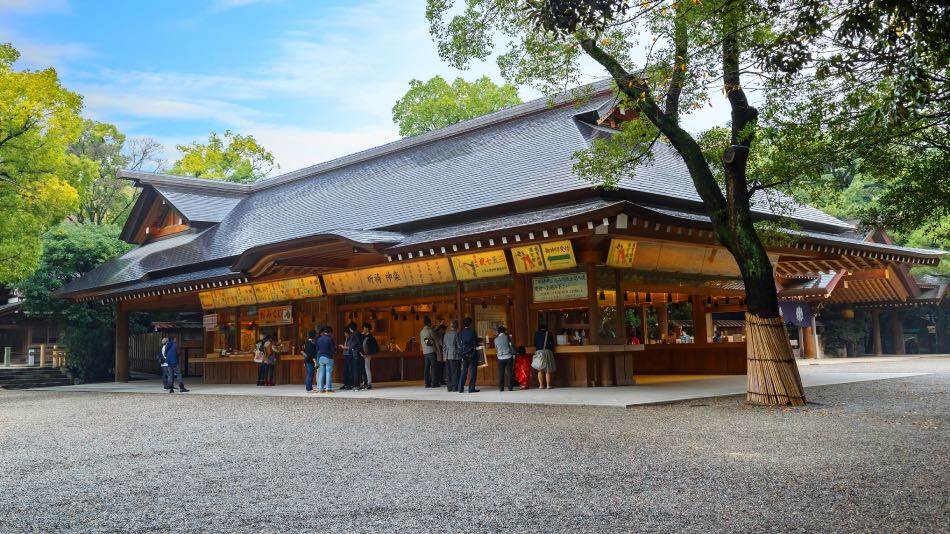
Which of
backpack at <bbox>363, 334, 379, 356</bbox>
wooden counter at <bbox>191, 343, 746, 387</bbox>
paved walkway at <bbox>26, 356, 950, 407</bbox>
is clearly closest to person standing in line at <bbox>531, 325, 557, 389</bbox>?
wooden counter at <bbox>191, 343, 746, 387</bbox>

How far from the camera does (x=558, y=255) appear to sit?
1524cm

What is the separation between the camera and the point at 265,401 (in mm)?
16000

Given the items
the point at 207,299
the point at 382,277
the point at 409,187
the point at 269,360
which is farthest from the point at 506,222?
the point at 207,299

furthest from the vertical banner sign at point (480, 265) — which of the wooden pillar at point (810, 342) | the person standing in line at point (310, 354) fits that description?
the wooden pillar at point (810, 342)

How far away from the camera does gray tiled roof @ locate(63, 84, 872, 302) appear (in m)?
17.9

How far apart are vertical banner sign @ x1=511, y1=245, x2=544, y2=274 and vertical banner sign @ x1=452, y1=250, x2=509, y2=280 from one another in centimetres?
42

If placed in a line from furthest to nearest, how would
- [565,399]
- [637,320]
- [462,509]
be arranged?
1. [637,320]
2. [565,399]
3. [462,509]

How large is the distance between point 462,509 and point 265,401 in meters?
11.4

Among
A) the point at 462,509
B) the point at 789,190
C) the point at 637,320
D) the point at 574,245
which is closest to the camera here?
the point at 462,509

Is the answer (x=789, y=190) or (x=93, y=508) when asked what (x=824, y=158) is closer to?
(x=789, y=190)

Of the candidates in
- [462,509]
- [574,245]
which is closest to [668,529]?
[462,509]

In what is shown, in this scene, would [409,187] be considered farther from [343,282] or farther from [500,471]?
[500,471]

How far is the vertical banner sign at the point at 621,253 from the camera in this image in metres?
15.1

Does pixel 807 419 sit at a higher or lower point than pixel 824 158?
lower
